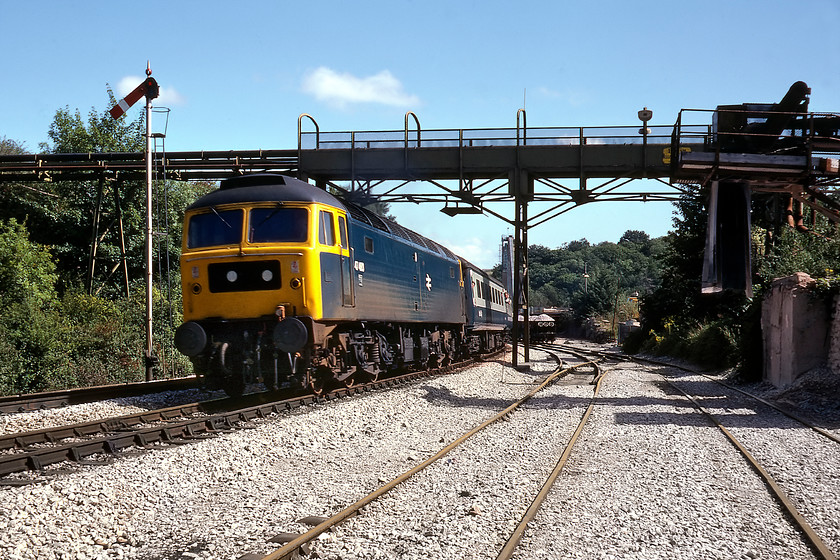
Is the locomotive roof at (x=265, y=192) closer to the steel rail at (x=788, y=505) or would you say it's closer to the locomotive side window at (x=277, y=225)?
the locomotive side window at (x=277, y=225)

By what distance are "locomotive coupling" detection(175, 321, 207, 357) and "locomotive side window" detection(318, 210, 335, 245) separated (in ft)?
7.96

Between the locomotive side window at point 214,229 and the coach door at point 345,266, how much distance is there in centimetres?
175

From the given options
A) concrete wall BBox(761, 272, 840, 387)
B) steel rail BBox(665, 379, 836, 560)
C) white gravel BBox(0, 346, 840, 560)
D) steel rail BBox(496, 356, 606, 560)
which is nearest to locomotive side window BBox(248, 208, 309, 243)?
white gravel BBox(0, 346, 840, 560)

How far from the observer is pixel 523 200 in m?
19.4

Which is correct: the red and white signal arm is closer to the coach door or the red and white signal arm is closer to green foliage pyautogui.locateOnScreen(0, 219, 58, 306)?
green foliage pyautogui.locateOnScreen(0, 219, 58, 306)

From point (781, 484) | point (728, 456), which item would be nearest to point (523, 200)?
point (728, 456)

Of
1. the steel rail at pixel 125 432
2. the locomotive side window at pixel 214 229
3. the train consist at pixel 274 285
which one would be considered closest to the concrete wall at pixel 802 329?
the train consist at pixel 274 285

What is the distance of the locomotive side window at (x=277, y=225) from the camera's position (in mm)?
11922

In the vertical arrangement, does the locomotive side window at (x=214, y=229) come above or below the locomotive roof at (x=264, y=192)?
below

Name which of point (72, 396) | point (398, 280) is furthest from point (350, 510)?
point (398, 280)

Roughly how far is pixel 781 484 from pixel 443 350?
14.5 meters

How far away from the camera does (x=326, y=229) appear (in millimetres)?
12328

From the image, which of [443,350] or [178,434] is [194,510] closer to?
[178,434]

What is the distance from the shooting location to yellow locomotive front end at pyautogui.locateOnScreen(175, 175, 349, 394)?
11.7 m
